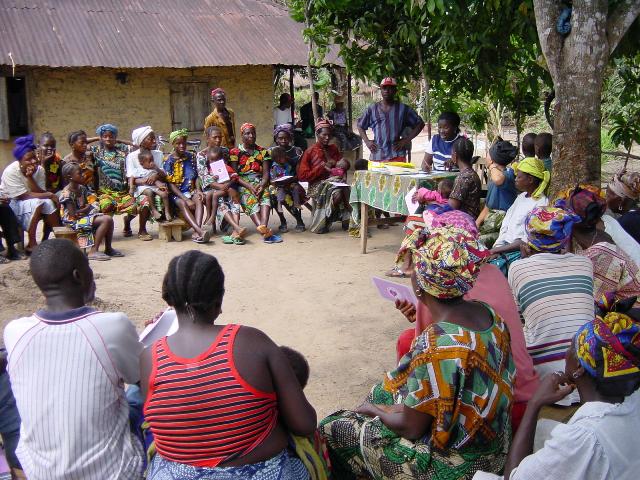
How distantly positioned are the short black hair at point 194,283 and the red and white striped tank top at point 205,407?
5.6 inches

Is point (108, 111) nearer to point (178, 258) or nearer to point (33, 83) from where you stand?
point (33, 83)

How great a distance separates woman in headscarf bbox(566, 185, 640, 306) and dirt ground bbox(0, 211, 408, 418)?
1.58m

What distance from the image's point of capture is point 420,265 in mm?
2559

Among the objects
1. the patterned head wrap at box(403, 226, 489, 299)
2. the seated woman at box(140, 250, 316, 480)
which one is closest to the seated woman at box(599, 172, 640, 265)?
the patterned head wrap at box(403, 226, 489, 299)

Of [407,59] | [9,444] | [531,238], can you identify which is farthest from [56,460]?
[407,59]

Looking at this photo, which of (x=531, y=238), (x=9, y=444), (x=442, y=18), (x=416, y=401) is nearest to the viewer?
(x=416, y=401)

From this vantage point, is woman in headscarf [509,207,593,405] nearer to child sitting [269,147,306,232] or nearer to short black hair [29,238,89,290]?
short black hair [29,238,89,290]

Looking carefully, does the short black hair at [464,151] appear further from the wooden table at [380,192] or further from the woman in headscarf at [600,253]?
the woman in headscarf at [600,253]

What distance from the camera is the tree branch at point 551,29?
17.1ft

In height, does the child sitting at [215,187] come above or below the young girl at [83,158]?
below

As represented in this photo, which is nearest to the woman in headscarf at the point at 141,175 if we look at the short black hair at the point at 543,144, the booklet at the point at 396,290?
the short black hair at the point at 543,144

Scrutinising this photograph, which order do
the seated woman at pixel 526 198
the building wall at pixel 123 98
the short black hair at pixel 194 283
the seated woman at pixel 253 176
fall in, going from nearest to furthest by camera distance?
1. the short black hair at pixel 194 283
2. the seated woman at pixel 526 198
3. the seated woman at pixel 253 176
4. the building wall at pixel 123 98

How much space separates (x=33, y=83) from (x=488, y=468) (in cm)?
1228

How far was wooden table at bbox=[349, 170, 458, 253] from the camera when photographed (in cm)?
701
